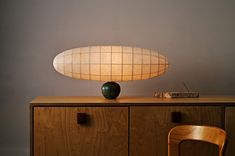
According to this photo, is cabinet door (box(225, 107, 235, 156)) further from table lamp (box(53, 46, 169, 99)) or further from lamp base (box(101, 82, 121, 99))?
lamp base (box(101, 82, 121, 99))

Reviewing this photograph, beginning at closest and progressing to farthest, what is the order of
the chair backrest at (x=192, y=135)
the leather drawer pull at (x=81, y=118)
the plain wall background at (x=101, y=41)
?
the chair backrest at (x=192, y=135), the leather drawer pull at (x=81, y=118), the plain wall background at (x=101, y=41)

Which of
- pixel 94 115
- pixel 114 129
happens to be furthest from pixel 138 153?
pixel 94 115

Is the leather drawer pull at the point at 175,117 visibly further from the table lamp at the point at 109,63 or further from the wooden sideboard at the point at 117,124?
the table lamp at the point at 109,63

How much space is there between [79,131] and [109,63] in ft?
1.39

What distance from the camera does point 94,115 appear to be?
1.72 metres

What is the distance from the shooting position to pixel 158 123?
1743mm

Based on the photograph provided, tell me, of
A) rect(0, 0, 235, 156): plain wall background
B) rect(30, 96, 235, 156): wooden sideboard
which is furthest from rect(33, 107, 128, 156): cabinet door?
rect(0, 0, 235, 156): plain wall background

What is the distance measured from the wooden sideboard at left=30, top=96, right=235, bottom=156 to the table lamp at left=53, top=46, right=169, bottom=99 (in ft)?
0.59

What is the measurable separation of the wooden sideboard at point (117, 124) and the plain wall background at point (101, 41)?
0.50 meters

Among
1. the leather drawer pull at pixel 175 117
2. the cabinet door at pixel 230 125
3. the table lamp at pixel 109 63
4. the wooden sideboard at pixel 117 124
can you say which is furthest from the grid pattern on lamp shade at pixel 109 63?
the cabinet door at pixel 230 125

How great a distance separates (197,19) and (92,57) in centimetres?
89

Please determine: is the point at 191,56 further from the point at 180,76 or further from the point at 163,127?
the point at 163,127

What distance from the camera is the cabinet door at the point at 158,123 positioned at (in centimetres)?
174

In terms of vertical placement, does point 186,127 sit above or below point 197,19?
below
